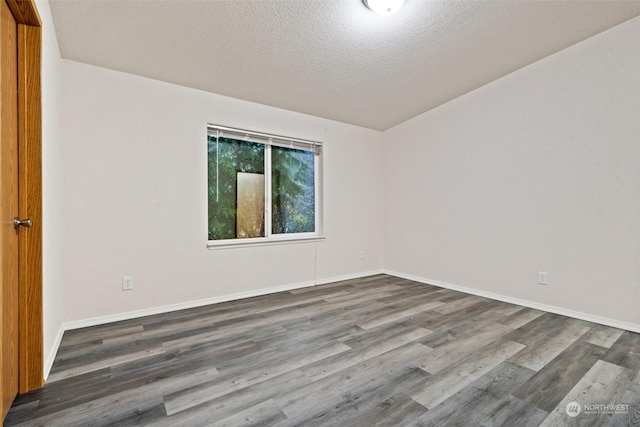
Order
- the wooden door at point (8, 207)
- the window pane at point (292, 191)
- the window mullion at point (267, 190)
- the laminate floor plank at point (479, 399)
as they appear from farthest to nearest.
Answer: the window pane at point (292, 191) < the window mullion at point (267, 190) < the laminate floor plank at point (479, 399) < the wooden door at point (8, 207)

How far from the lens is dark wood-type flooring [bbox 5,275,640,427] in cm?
155

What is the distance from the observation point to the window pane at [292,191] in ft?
13.2

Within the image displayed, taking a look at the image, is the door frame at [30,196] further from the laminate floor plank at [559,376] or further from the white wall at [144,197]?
the laminate floor plank at [559,376]

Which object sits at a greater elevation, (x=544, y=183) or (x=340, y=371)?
(x=544, y=183)

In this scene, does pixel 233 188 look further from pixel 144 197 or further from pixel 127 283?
pixel 127 283

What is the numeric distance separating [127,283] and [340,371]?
2186 mm

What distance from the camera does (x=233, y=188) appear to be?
365cm

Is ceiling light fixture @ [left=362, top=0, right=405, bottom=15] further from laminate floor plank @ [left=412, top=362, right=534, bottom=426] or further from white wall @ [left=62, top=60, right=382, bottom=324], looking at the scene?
laminate floor plank @ [left=412, top=362, right=534, bottom=426]

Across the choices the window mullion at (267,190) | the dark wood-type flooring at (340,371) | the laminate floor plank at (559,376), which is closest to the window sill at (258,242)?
the window mullion at (267,190)

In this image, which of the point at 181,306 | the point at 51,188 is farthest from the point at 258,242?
the point at 51,188

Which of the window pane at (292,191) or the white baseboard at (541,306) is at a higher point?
the window pane at (292,191)

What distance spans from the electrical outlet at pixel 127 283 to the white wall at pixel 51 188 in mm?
452

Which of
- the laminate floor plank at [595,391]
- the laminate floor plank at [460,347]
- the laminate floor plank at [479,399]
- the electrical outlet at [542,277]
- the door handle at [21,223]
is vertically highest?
the door handle at [21,223]

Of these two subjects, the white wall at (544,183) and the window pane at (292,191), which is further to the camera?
the window pane at (292,191)
